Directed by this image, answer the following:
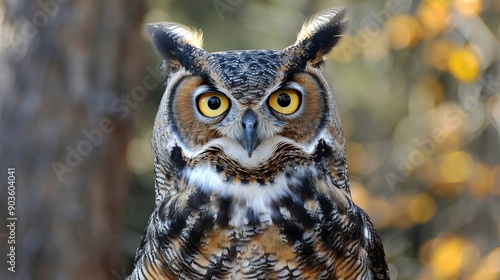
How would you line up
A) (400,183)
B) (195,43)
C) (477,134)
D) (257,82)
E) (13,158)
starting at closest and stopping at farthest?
(257,82) < (195,43) < (13,158) < (477,134) < (400,183)

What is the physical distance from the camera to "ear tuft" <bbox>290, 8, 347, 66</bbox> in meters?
1.94

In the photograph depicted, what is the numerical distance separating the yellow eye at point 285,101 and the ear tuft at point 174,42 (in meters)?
0.29

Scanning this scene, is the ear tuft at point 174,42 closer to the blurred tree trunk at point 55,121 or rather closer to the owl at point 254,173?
the owl at point 254,173

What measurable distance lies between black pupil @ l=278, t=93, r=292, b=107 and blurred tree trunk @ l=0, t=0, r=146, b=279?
6.25 ft

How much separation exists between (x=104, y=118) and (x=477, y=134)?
2.70 metres

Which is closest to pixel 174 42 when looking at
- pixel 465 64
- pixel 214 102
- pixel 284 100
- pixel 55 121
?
pixel 214 102

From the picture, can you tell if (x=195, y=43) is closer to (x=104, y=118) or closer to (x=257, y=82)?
(x=257, y=82)

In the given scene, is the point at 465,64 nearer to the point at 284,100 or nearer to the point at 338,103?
the point at 338,103

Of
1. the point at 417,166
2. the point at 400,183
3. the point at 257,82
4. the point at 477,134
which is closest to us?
the point at 257,82

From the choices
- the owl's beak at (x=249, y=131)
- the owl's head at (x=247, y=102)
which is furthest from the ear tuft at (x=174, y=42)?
the owl's beak at (x=249, y=131)

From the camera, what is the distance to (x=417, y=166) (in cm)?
498

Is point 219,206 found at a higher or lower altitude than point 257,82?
lower

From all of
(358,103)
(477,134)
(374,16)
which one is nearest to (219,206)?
(477,134)

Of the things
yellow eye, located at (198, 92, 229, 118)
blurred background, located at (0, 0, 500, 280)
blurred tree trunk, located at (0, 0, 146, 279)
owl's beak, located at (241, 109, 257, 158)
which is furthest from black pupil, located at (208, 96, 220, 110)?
blurred tree trunk, located at (0, 0, 146, 279)
